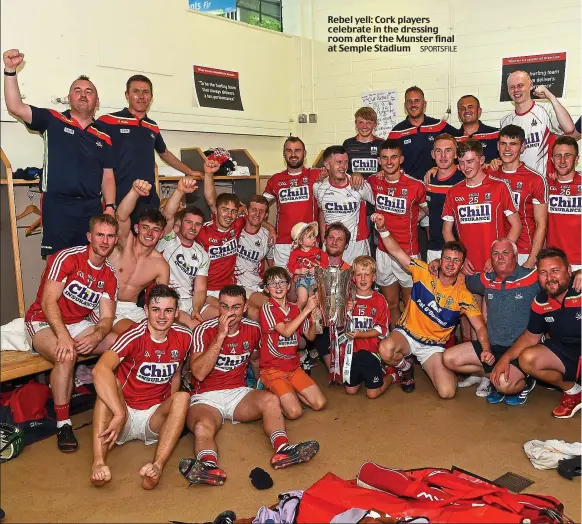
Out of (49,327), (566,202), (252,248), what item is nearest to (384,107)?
(252,248)

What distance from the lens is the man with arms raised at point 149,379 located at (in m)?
3.20

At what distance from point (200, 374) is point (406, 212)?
218 centimetres

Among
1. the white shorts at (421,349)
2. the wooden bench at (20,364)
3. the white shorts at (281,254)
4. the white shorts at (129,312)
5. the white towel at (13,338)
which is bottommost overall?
the white shorts at (421,349)

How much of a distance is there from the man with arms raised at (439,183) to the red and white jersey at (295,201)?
992mm

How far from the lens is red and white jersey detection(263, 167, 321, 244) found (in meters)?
5.32

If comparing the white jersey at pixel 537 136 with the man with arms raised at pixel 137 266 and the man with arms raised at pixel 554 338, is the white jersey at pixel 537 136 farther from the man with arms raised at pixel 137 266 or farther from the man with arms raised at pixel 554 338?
the man with arms raised at pixel 137 266

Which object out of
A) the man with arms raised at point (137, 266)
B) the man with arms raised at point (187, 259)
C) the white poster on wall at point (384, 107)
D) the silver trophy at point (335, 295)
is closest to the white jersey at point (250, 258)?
the man with arms raised at point (187, 259)

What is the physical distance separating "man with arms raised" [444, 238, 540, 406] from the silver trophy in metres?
0.76

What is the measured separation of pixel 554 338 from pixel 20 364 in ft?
10.6

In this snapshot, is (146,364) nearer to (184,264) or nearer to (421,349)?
(184,264)

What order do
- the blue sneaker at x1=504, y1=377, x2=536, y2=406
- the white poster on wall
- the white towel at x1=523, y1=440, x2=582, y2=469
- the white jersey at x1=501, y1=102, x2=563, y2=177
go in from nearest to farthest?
the white towel at x1=523, y1=440, x2=582, y2=469
the blue sneaker at x1=504, y1=377, x2=536, y2=406
the white jersey at x1=501, y1=102, x2=563, y2=177
the white poster on wall

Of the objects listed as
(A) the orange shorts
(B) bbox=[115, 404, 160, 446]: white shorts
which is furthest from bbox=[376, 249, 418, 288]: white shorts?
(B) bbox=[115, 404, 160, 446]: white shorts

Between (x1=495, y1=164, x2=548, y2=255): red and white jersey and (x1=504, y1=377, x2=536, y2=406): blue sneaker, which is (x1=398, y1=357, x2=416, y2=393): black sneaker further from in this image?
(x1=495, y1=164, x2=548, y2=255): red and white jersey

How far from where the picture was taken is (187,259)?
452 cm
